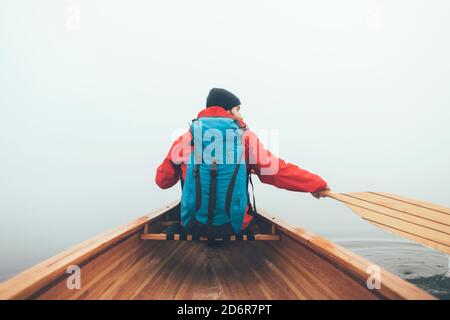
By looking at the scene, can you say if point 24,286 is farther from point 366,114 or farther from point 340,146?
point 366,114

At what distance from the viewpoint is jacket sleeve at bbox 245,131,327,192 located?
1819 mm

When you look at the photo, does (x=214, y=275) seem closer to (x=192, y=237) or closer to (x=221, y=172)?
(x=192, y=237)

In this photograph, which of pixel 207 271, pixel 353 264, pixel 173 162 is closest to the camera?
pixel 353 264

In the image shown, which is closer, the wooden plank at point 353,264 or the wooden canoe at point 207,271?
the wooden plank at point 353,264

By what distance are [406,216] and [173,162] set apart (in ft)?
4.96

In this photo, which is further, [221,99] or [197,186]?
[221,99]

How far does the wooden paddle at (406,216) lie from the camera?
133 cm

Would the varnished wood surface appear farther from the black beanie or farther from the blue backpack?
the black beanie

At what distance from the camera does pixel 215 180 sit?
5.46ft

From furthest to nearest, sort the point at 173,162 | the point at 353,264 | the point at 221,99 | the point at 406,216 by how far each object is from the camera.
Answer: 1. the point at 221,99
2. the point at 173,162
3. the point at 406,216
4. the point at 353,264

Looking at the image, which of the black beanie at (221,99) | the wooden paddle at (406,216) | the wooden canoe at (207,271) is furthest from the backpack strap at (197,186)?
the wooden paddle at (406,216)

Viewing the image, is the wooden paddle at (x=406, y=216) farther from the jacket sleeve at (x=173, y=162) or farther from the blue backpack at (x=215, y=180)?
the jacket sleeve at (x=173, y=162)

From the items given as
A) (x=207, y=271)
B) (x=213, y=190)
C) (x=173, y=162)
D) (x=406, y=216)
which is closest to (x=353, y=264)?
(x=406, y=216)

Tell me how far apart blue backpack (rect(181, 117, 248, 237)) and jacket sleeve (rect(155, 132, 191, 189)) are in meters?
0.13
